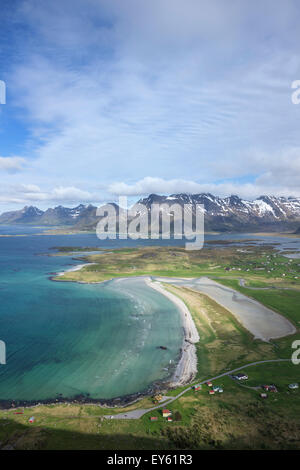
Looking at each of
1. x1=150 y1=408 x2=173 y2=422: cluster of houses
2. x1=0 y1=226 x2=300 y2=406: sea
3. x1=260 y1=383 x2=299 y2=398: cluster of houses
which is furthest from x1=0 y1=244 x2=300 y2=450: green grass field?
x1=0 y1=226 x2=300 y2=406: sea

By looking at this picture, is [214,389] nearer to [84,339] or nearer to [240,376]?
[240,376]

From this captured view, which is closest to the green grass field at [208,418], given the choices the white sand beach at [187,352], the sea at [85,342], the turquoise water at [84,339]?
the white sand beach at [187,352]

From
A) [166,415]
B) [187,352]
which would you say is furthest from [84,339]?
[166,415]

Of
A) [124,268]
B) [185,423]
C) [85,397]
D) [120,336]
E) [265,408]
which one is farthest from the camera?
[124,268]

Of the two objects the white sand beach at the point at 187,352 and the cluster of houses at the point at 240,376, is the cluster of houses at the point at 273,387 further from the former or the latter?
the white sand beach at the point at 187,352

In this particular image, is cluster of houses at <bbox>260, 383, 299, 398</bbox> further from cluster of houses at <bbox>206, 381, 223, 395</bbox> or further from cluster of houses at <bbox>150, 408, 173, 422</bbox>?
cluster of houses at <bbox>150, 408, 173, 422</bbox>
